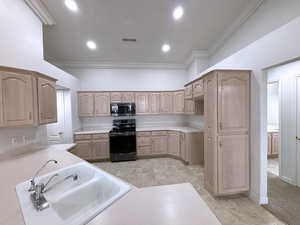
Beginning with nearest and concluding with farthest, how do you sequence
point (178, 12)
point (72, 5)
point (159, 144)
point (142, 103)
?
1. point (72, 5)
2. point (178, 12)
3. point (159, 144)
4. point (142, 103)

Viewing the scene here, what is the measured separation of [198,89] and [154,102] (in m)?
2.05

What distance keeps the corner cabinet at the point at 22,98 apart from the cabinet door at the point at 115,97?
Answer: 2316 mm

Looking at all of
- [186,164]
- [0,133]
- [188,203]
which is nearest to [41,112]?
[0,133]

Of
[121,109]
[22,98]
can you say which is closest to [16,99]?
[22,98]

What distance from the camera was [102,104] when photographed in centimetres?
471

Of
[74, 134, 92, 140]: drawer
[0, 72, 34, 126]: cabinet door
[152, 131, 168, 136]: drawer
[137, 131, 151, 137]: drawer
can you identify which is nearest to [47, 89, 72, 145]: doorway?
[74, 134, 92, 140]: drawer

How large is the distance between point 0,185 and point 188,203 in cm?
169

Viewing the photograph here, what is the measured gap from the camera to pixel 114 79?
5.09 metres

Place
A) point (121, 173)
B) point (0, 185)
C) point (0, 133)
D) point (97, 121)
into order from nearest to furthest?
1. point (0, 185)
2. point (0, 133)
3. point (121, 173)
4. point (97, 121)

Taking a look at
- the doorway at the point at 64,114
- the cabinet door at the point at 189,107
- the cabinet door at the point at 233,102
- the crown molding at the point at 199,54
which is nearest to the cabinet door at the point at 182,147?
the cabinet door at the point at 189,107

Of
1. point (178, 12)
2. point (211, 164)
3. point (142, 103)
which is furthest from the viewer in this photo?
point (142, 103)

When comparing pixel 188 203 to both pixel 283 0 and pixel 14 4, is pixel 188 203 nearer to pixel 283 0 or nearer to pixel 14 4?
pixel 283 0

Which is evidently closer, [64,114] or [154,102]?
[64,114]

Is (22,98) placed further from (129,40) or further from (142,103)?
(142,103)
